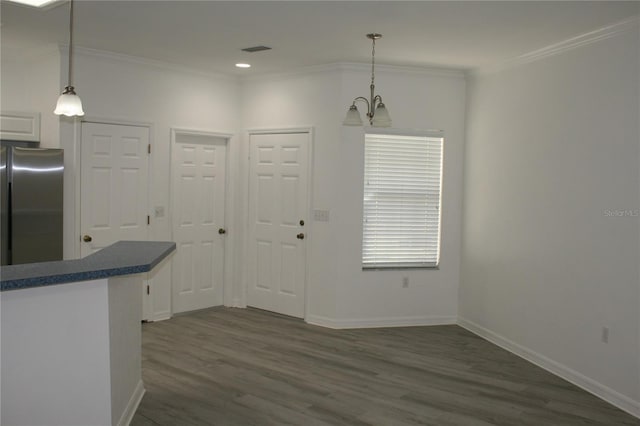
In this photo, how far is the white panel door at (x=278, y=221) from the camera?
602 centimetres

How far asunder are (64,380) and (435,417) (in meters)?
2.24

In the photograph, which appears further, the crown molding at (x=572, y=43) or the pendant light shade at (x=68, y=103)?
the crown molding at (x=572, y=43)

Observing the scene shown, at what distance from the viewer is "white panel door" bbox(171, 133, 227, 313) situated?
605 cm

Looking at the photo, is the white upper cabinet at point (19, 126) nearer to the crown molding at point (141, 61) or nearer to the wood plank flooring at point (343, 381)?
the crown molding at point (141, 61)

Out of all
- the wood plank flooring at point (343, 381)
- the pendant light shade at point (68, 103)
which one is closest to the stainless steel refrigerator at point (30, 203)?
the wood plank flooring at point (343, 381)

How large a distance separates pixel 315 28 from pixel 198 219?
2.75m

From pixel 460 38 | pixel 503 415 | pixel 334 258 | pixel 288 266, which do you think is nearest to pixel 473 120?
pixel 460 38

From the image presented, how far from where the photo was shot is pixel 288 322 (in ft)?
19.4

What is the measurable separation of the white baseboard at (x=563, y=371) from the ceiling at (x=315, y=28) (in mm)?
2603

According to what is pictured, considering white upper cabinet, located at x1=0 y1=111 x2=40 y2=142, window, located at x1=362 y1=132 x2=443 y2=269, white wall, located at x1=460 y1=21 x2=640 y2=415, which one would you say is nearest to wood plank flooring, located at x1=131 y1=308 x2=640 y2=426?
white wall, located at x1=460 y1=21 x2=640 y2=415

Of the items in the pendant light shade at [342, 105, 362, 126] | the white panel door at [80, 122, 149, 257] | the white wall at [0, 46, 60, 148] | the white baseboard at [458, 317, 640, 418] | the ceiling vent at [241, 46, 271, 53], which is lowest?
the white baseboard at [458, 317, 640, 418]

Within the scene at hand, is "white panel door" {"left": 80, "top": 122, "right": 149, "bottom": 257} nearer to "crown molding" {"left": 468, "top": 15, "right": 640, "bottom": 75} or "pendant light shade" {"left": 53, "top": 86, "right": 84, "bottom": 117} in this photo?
"pendant light shade" {"left": 53, "top": 86, "right": 84, "bottom": 117}

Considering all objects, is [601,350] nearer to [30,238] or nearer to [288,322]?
[288,322]

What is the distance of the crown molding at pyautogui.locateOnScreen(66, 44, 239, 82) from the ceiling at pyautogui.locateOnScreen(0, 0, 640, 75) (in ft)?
0.22
